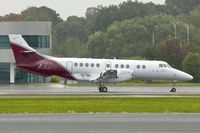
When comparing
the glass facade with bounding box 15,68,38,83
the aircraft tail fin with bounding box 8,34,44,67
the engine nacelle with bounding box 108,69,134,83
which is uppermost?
the aircraft tail fin with bounding box 8,34,44,67

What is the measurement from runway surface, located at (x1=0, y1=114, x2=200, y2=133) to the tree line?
55.2 metres

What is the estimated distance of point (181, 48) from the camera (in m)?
95.2

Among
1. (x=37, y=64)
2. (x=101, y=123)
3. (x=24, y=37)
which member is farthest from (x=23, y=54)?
(x=101, y=123)

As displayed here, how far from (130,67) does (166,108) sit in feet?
73.1

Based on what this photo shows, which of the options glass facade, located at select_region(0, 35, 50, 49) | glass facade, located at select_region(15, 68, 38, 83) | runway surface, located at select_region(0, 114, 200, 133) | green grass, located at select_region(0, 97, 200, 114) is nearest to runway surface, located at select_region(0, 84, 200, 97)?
green grass, located at select_region(0, 97, 200, 114)

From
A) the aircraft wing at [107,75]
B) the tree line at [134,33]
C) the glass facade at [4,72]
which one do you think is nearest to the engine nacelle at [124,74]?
the aircraft wing at [107,75]

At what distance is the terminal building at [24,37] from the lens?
7756 centimetres

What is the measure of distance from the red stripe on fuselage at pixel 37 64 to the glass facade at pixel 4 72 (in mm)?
20551

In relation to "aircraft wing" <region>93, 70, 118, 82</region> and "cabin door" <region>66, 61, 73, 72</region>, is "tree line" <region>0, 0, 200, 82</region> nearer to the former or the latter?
"aircraft wing" <region>93, 70, 118, 82</region>

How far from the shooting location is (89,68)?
5812cm

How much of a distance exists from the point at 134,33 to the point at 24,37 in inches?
1918

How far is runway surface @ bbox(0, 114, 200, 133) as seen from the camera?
24.9m

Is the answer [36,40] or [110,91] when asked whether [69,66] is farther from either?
[36,40]

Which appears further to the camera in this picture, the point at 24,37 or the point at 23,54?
the point at 24,37
